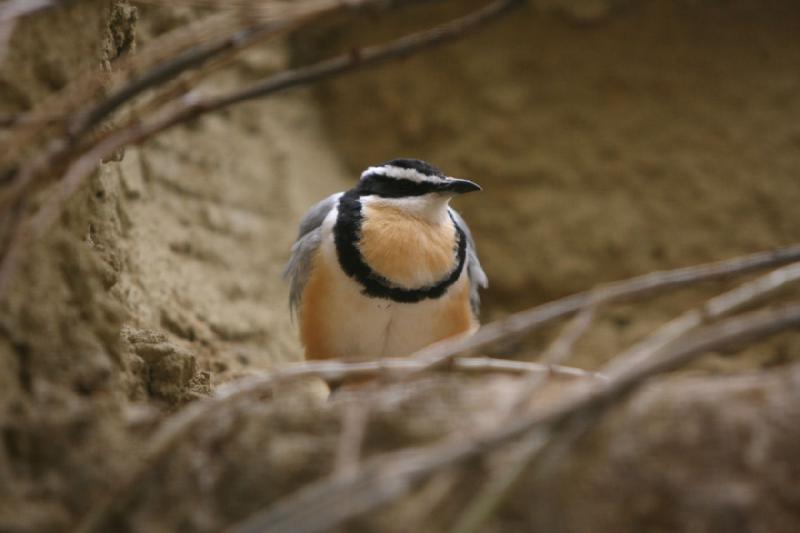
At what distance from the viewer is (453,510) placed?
1823mm

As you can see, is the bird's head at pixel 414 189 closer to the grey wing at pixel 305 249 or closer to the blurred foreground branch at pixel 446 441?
the grey wing at pixel 305 249

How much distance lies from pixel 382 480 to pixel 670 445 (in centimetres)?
50

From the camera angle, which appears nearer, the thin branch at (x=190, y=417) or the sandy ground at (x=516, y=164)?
the thin branch at (x=190, y=417)

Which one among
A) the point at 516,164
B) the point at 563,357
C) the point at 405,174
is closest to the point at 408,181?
the point at 405,174

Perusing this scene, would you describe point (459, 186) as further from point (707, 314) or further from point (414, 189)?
point (707, 314)

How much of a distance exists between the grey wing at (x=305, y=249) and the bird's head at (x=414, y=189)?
145mm

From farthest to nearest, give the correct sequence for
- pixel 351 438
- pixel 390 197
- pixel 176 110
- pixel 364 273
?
1. pixel 390 197
2. pixel 364 273
3. pixel 176 110
4. pixel 351 438

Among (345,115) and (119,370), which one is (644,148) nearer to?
(345,115)

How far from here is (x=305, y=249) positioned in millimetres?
3557

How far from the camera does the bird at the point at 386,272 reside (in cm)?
344

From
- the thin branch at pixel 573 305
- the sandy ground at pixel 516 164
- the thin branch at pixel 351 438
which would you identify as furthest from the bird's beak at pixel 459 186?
the thin branch at pixel 351 438

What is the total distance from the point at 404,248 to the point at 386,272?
9cm

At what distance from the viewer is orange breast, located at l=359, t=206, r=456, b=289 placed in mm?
3445

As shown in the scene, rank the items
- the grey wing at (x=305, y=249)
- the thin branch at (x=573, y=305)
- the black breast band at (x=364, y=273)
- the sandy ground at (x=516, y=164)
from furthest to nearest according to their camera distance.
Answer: the sandy ground at (x=516, y=164), the grey wing at (x=305, y=249), the black breast band at (x=364, y=273), the thin branch at (x=573, y=305)
